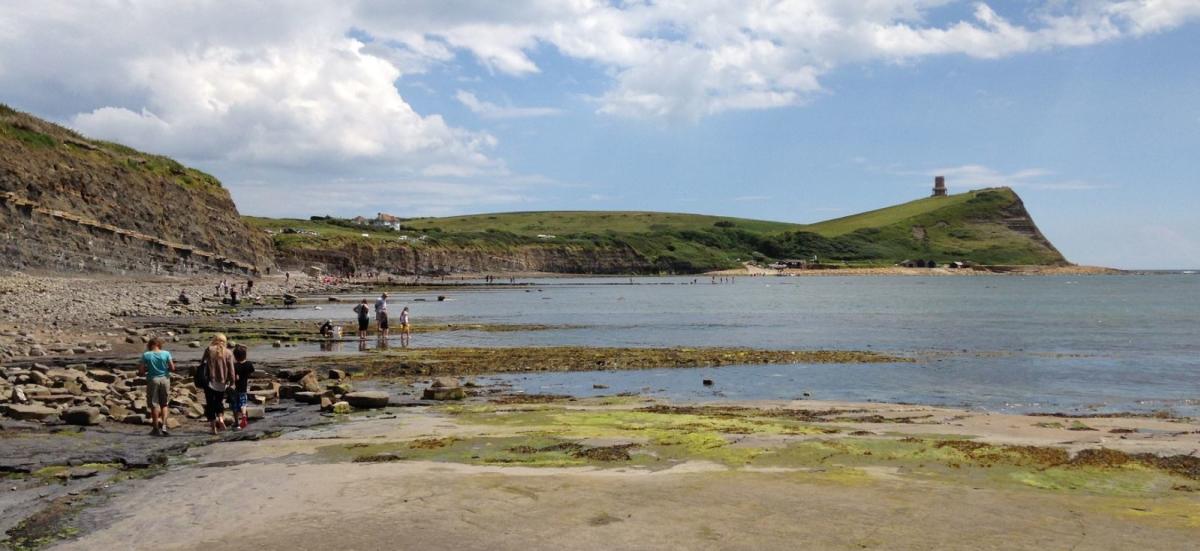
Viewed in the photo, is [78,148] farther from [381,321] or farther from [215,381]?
[215,381]

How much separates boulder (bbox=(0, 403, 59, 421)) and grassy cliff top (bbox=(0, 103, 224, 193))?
65.8m

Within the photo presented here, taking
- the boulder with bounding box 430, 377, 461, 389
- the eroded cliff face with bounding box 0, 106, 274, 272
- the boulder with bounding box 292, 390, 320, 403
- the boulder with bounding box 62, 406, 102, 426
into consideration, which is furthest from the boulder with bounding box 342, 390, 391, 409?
the eroded cliff face with bounding box 0, 106, 274, 272

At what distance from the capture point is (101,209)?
259 feet

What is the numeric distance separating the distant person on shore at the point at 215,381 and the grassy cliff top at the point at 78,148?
222 ft

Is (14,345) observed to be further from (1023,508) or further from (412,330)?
(1023,508)

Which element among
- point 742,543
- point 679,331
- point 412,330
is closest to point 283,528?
point 742,543

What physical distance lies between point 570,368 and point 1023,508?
22409 millimetres

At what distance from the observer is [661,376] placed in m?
31.2

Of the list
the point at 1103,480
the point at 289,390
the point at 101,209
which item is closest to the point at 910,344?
the point at 289,390

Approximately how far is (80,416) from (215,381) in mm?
2601

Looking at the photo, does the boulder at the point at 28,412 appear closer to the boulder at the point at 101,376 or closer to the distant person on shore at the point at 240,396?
the distant person on shore at the point at 240,396

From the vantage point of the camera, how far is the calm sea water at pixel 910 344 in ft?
89.7

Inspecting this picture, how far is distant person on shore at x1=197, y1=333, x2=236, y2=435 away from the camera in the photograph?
707 inches

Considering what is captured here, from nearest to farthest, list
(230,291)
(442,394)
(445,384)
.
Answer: (442,394) < (445,384) < (230,291)
